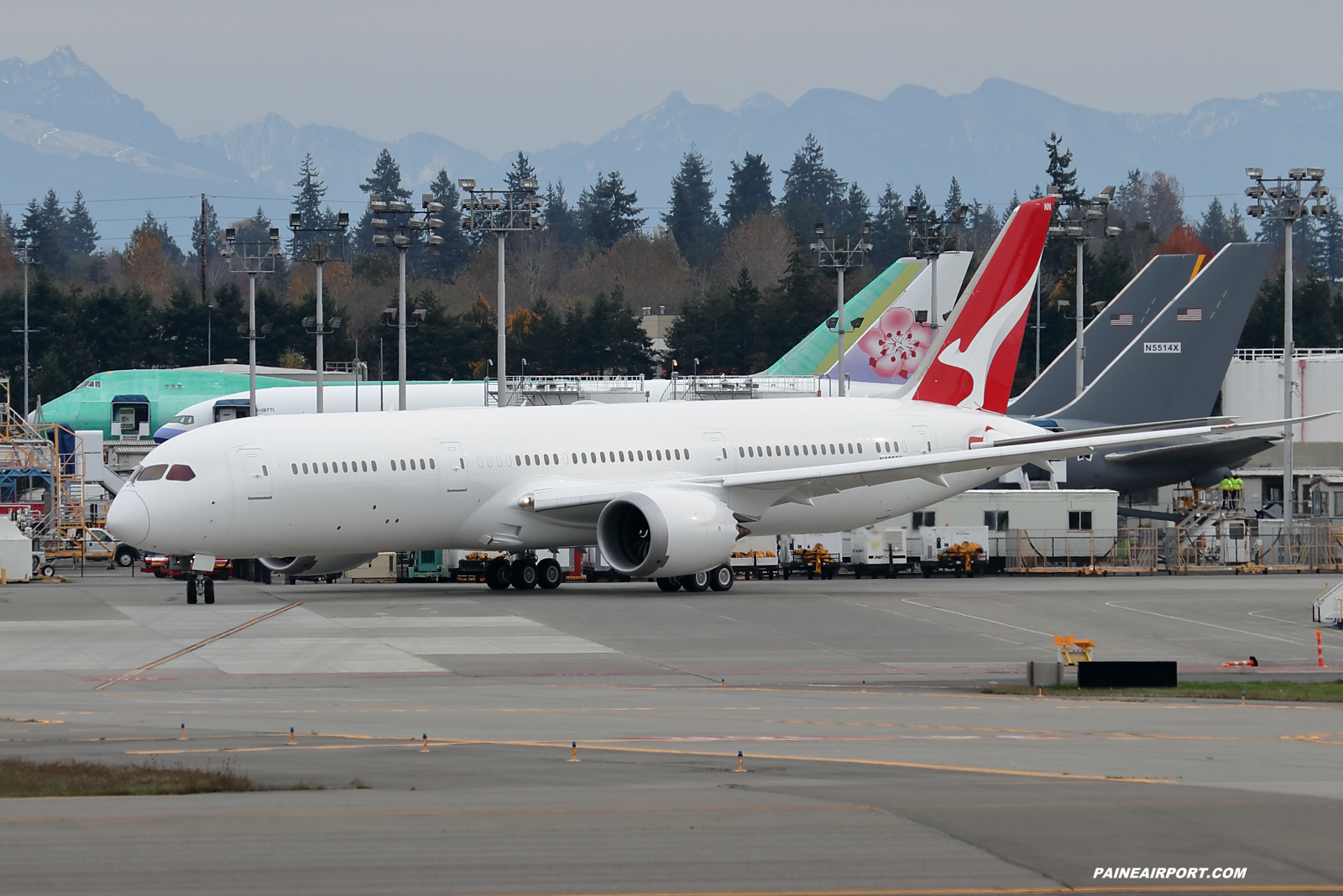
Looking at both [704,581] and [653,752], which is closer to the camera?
[653,752]

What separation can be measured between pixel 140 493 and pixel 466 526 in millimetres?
7396

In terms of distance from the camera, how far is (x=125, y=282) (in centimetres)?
19675

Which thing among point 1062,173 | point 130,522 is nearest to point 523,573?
point 130,522

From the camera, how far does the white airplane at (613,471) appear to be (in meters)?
36.8

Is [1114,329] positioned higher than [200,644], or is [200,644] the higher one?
[1114,329]

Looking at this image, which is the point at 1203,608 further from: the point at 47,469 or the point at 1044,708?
the point at 47,469

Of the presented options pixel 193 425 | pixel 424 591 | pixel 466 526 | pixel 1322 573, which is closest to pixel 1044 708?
pixel 466 526

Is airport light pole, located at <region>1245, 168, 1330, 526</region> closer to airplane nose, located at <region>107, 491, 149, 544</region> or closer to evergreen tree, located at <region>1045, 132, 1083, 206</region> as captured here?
airplane nose, located at <region>107, 491, 149, 544</region>

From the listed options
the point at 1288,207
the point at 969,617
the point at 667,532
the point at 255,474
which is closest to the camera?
the point at 969,617

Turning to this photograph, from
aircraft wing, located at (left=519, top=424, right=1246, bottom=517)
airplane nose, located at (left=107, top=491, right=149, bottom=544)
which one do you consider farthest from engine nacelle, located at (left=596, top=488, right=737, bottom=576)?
airplane nose, located at (left=107, top=491, right=149, bottom=544)

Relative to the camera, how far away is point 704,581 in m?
41.5

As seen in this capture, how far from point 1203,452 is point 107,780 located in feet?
148

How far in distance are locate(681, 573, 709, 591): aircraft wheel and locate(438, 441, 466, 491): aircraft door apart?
6.10m

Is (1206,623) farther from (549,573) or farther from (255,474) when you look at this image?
(255,474)
